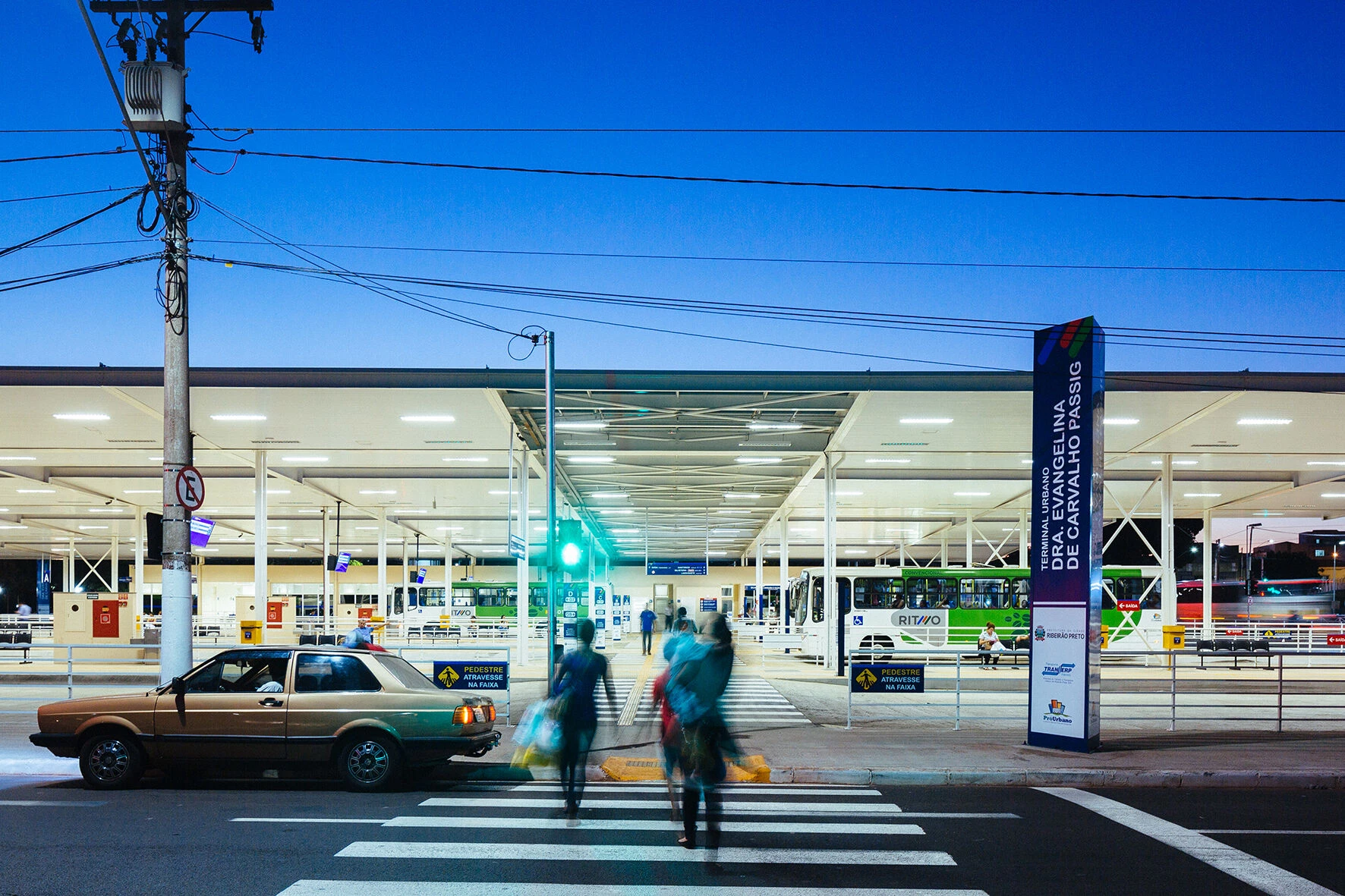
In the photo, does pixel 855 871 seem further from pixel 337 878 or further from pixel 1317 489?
pixel 1317 489

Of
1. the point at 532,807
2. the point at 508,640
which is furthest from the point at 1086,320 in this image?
the point at 508,640

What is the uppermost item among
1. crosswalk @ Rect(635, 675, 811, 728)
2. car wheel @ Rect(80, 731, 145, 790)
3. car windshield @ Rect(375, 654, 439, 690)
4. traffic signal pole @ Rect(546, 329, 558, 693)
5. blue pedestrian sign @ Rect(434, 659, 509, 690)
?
traffic signal pole @ Rect(546, 329, 558, 693)

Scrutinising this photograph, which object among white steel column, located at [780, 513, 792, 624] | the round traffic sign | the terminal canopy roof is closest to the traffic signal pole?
the round traffic sign

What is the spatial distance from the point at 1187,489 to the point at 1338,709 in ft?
78.3

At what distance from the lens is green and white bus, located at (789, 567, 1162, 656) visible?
39656 mm

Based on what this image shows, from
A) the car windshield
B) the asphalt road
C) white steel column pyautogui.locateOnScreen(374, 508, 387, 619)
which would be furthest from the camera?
white steel column pyautogui.locateOnScreen(374, 508, 387, 619)

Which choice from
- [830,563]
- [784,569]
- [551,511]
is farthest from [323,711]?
[784,569]

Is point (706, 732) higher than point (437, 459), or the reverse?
point (437, 459)

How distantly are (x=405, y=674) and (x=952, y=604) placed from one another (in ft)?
104

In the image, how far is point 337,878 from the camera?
7.45m

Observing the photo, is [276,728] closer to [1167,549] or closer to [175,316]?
[175,316]

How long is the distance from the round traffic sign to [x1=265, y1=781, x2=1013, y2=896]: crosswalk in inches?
186

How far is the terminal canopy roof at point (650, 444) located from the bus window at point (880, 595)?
151 inches

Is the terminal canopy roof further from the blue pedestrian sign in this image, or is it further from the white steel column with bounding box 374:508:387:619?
the blue pedestrian sign
